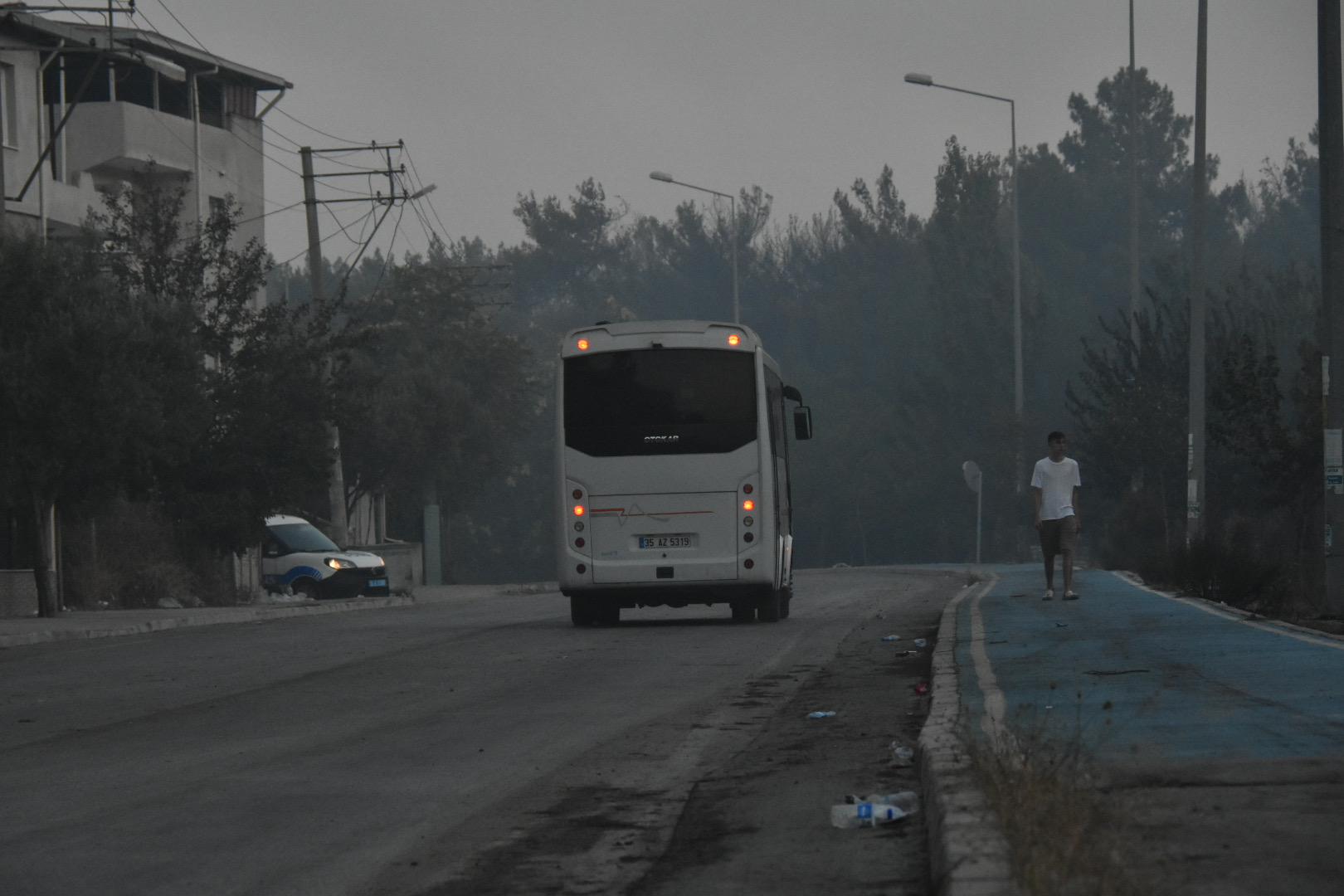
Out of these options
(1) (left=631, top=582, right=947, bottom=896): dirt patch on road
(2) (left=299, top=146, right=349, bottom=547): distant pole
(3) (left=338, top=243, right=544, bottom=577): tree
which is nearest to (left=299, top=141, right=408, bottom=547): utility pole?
(2) (left=299, top=146, right=349, bottom=547): distant pole

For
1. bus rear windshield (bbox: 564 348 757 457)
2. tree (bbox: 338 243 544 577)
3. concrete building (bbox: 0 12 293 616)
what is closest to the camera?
bus rear windshield (bbox: 564 348 757 457)

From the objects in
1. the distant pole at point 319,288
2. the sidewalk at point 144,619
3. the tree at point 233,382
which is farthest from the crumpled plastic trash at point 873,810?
the distant pole at point 319,288

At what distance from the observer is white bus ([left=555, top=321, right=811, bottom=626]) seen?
20.5 metres

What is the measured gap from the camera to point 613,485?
67.6 feet

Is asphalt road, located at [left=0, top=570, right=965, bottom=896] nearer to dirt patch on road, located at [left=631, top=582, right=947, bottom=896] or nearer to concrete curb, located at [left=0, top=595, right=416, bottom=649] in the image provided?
dirt patch on road, located at [left=631, top=582, right=947, bottom=896]

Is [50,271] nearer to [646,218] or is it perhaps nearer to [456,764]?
[456,764]

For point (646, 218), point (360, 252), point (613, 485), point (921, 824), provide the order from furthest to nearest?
1. point (646, 218)
2. point (360, 252)
3. point (613, 485)
4. point (921, 824)

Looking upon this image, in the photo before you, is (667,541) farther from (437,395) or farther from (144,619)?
(437,395)

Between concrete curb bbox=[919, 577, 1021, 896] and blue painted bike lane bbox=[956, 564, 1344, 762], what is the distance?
27cm

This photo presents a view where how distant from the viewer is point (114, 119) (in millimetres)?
44625

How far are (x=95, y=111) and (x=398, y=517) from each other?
2262 centimetres

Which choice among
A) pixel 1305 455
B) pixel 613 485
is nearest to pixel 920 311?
pixel 1305 455

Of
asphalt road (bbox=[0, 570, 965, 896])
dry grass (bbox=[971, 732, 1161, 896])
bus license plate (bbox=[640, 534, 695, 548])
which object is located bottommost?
asphalt road (bbox=[0, 570, 965, 896])

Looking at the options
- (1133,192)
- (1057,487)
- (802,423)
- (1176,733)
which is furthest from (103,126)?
(1176,733)
